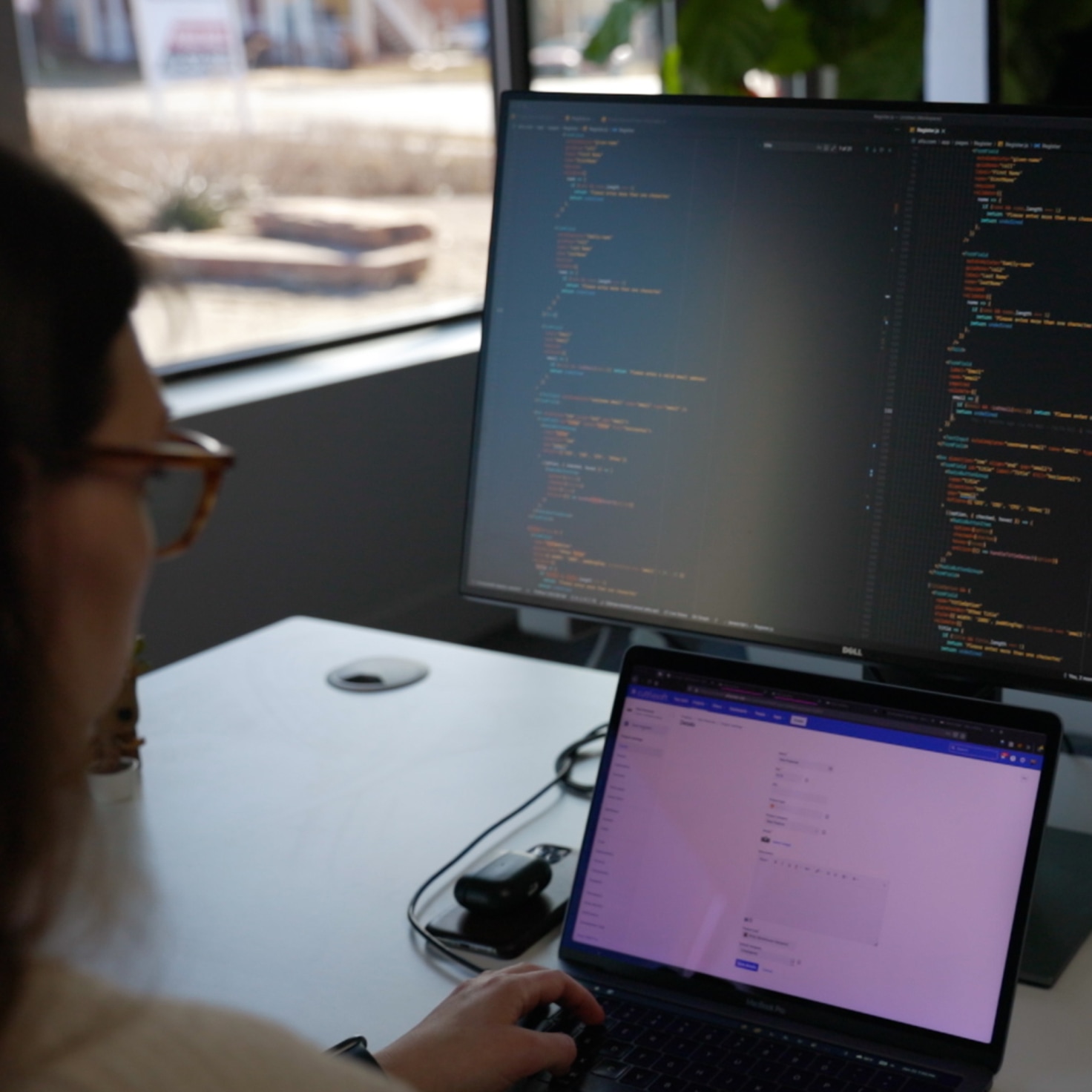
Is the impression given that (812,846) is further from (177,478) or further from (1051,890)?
(177,478)

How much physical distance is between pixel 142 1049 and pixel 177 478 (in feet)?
0.84

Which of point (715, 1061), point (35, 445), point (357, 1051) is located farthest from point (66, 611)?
point (715, 1061)

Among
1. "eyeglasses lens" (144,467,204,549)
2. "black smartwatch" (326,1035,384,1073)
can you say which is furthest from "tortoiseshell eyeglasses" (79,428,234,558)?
"black smartwatch" (326,1035,384,1073)

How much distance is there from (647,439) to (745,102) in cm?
28

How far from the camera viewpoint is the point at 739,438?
109cm

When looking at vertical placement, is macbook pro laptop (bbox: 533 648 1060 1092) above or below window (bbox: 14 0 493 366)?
below

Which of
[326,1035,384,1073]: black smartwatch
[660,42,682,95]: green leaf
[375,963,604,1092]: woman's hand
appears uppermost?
[660,42,682,95]: green leaf

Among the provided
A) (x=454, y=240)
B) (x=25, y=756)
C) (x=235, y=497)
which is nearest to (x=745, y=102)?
(x=25, y=756)

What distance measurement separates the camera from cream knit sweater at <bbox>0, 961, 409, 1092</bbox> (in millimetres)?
492

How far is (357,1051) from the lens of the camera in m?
0.84

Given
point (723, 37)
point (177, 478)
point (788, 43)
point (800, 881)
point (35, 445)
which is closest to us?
point (35, 445)

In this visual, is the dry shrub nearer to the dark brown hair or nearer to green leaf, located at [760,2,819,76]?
green leaf, located at [760,2,819,76]

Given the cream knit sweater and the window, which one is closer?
the cream knit sweater

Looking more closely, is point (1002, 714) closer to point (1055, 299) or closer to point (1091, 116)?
point (1055, 299)
